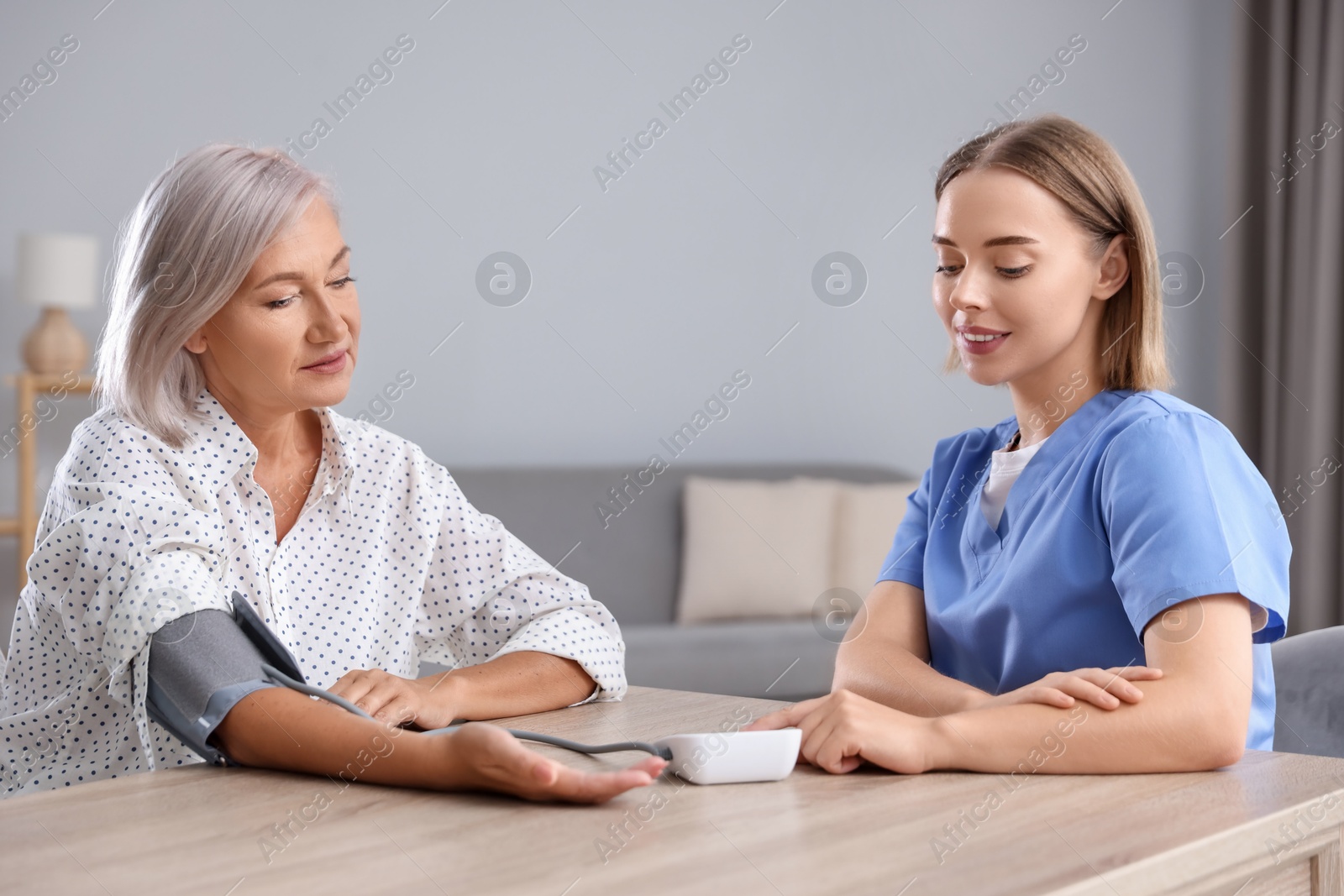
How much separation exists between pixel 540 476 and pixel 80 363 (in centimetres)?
117

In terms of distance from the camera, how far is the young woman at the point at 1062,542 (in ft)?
2.79

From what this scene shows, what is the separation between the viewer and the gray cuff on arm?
2.88ft

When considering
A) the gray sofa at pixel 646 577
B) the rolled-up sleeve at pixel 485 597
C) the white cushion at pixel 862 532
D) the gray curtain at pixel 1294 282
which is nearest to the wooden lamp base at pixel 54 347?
the gray sofa at pixel 646 577

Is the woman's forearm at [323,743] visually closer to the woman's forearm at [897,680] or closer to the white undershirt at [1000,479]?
the woman's forearm at [897,680]

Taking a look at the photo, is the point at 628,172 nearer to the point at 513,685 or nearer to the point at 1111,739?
the point at 513,685

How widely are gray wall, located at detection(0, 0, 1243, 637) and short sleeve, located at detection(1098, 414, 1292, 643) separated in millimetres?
2586

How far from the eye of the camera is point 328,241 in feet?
4.07

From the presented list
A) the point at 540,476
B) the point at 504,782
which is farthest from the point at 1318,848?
the point at 540,476

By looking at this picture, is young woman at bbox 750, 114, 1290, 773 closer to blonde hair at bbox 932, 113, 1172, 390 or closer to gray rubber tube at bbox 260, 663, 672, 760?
blonde hair at bbox 932, 113, 1172, 390

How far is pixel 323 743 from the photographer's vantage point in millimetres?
838

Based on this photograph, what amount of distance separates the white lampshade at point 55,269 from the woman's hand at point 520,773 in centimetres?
247

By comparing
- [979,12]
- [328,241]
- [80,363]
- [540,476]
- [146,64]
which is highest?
[979,12]

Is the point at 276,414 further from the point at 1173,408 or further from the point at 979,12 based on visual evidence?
the point at 979,12

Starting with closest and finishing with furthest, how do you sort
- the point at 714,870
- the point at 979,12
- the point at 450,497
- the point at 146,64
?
the point at 714,870 → the point at 450,497 → the point at 146,64 → the point at 979,12
